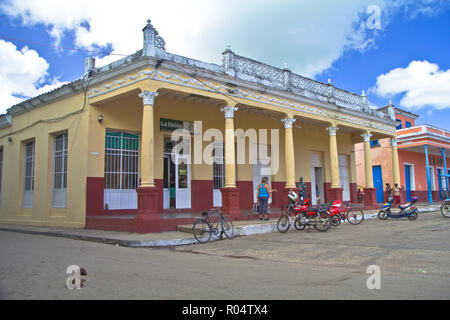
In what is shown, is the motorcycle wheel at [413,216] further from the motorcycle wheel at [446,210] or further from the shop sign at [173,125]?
the shop sign at [173,125]

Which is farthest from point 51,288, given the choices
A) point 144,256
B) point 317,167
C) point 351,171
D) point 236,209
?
point 351,171

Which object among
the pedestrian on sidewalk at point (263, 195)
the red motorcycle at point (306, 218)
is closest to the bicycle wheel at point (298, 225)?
the red motorcycle at point (306, 218)

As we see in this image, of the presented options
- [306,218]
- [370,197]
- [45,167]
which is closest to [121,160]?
[45,167]

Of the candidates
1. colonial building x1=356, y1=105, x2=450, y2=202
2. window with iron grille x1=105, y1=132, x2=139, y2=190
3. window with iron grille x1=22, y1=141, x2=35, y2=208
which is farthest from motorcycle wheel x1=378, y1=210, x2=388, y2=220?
window with iron grille x1=22, y1=141, x2=35, y2=208

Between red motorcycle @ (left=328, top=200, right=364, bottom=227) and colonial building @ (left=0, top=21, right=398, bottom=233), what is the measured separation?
1930 millimetres

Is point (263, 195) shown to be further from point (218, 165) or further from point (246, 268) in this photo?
point (246, 268)

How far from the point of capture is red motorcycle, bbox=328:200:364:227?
1172cm

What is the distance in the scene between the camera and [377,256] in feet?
22.6

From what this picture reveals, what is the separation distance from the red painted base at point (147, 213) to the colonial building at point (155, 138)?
3 cm

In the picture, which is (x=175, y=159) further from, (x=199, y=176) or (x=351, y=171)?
(x=351, y=171)

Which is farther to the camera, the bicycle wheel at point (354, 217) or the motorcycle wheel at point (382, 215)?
the motorcycle wheel at point (382, 215)

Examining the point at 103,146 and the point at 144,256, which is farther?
the point at 103,146

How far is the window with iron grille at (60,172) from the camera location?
13.8 metres

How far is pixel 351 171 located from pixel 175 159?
12.0 meters
